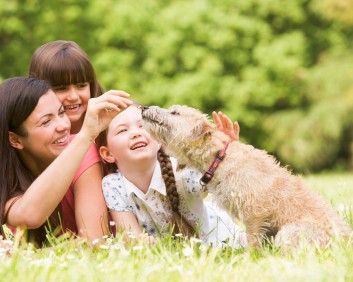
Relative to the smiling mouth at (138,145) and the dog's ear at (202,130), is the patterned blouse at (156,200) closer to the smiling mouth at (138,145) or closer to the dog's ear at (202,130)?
the smiling mouth at (138,145)

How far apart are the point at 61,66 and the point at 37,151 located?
82 cm

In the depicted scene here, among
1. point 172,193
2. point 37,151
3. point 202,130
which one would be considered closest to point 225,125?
point 202,130

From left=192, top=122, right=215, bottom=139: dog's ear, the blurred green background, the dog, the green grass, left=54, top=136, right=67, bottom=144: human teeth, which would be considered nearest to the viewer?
the green grass

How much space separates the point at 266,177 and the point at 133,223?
111cm

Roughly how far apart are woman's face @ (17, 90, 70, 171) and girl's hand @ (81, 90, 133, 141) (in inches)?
17.9

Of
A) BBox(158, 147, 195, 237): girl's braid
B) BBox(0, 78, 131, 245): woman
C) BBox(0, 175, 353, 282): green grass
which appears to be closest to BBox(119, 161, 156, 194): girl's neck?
BBox(158, 147, 195, 237): girl's braid

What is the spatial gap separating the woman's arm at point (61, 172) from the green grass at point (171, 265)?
398 millimetres

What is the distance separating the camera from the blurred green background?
2308cm

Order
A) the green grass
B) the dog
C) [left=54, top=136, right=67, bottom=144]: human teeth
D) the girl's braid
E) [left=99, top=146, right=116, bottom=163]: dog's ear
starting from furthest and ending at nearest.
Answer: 1. [left=99, top=146, right=116, bottom=163]: dog's ear
2. [left=54, top=136, right=67, bottom=144]: human teeth
3. the girl's braid
4. the dog
5. the green grass

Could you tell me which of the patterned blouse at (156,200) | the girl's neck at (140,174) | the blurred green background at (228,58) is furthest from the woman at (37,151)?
the blurred green background at (228,58)

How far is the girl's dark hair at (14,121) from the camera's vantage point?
437 cm

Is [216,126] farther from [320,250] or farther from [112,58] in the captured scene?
[112,58]

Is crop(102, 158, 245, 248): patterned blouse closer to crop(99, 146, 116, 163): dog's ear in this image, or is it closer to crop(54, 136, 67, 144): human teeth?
crop(99, 146, 116, 163): dog's ear

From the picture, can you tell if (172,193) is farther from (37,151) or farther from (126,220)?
(37,151)
